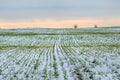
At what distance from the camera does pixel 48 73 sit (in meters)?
15.6

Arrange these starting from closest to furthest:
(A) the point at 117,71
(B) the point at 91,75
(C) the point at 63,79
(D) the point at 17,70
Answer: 1. (C) the point at 63,79
2. (B) the point at 91,75
3. (A) the point at 117,71
4. (D) the point at 17,70

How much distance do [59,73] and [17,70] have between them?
3152 mm

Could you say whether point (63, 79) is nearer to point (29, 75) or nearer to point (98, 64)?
point (29, 75)

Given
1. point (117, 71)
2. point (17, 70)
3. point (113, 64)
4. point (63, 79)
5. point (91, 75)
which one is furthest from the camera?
point (113, 64)

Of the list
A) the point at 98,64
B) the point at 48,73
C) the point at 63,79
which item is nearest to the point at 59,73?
the point at 48,73

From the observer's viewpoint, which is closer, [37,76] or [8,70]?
[37,76]

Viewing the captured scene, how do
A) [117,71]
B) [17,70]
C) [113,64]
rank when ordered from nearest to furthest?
[117,71] < [17,70] < [113,64]

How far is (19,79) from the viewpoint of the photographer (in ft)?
46.2

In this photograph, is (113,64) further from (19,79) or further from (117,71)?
(19,79)

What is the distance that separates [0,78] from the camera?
1463cm

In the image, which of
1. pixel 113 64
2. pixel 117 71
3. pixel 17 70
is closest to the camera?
pixel 117 71

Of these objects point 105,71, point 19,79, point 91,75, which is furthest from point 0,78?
point 105,71

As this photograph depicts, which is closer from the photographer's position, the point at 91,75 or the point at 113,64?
the point at 91,75

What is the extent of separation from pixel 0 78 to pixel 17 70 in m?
2.44
